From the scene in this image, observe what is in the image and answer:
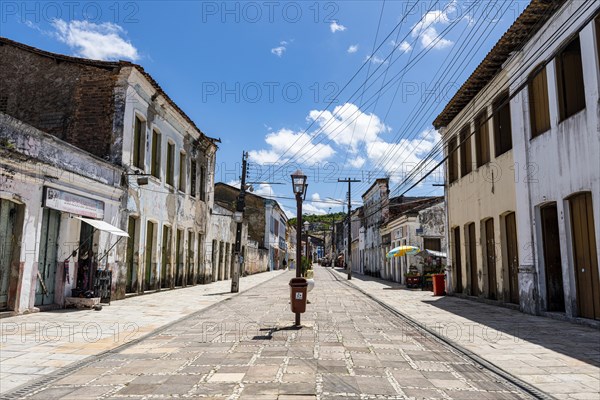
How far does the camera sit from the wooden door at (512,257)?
1265cm

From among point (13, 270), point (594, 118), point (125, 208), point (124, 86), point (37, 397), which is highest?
point (124, 86)

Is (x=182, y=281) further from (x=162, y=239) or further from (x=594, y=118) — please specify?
(x=594, y=118)

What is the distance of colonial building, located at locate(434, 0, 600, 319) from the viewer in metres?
9.27

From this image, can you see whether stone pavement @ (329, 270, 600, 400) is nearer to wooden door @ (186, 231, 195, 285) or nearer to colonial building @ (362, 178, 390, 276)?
wooden door @ (186, 231, 195, 285)

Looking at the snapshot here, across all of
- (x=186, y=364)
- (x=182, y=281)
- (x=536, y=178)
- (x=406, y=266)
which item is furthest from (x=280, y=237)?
(x=186, y=364)

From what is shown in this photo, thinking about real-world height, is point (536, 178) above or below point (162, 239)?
above

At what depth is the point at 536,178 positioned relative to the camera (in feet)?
36.9

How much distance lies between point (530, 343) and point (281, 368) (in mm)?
4330

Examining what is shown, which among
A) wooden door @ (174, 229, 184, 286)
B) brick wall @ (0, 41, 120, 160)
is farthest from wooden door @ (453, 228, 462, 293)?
brick wall @ (0, 41, 120, 160)

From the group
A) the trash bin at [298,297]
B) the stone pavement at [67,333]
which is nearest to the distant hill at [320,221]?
the stone pavement at [67,333]

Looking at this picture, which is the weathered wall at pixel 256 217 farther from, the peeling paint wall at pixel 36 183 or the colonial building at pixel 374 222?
the peeling paint wall at pixel 36 183

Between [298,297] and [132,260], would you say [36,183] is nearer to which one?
[132,260]

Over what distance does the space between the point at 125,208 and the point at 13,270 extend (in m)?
4.85

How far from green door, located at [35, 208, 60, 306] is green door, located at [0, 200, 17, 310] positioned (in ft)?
3.29
